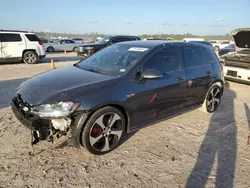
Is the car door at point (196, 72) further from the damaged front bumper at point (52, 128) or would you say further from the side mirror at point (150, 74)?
the damaged front bumper at point (52, 128)

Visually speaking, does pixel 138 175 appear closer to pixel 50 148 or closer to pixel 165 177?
pixel 165 177

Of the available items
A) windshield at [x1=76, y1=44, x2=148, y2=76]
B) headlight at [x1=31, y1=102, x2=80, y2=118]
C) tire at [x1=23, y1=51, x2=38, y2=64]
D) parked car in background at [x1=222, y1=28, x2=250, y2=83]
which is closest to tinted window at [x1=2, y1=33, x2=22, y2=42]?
tire at [x1=23, y1=51, x2=38, y2=64]

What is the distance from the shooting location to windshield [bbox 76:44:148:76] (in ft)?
11.9

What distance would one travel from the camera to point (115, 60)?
399cm

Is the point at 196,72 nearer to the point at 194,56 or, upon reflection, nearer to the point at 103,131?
the point at 194,56

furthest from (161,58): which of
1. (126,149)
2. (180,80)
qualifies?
(126,149)

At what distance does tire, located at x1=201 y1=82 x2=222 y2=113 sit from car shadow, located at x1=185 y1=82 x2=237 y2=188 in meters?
0.17

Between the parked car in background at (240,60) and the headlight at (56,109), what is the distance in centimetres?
670

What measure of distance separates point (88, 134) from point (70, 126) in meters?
0.27

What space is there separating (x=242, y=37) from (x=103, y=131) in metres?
7.04

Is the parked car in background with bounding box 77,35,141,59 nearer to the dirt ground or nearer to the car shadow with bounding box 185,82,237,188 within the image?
the dirt ground

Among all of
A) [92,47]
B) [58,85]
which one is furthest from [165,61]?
[92,47]

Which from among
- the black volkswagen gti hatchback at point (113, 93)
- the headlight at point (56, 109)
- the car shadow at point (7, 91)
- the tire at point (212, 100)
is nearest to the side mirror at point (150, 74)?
the black volkswagen gti hatchback at point (113, 93)

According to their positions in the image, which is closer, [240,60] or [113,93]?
[113,93]
